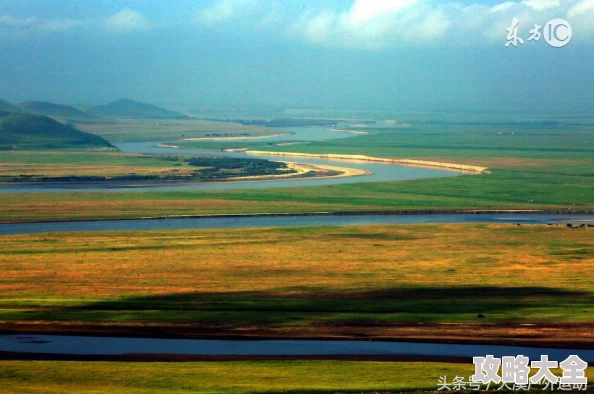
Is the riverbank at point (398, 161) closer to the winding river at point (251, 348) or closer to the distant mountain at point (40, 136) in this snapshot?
the distant mountain at point (40, 136)

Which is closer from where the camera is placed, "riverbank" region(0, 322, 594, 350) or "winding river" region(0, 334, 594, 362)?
"winding river" region(0, 334, 594, 362)

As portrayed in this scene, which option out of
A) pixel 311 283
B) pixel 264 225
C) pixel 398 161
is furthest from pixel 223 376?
pixel 398 161

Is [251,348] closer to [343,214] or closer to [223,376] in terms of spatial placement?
[223,376]

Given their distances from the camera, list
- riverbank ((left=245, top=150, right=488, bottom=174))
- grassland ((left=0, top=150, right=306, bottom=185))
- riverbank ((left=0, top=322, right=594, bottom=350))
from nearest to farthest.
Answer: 1. riverbank ((left=0, top=322, right=594, bottom=350))
2. grassland ((left=0, top=150, right=306, bottom=185))
3. riverbank ((left=245, top=150, right=488, bottom=174))

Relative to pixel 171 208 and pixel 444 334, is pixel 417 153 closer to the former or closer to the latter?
pixel 171 208

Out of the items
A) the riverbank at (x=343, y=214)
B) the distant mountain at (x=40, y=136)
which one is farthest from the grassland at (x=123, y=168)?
the riverbank at (x=343, y=214)

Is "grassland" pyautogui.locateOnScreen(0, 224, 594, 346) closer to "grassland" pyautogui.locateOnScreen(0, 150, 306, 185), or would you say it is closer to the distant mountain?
"grassland" pyautogui.locateOnScreen(0, 150, 306, 185)

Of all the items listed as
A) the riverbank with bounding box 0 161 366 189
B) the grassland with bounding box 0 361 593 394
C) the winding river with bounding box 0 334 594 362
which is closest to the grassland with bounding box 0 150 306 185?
the riverbank with bounding box 0 161 366 189
